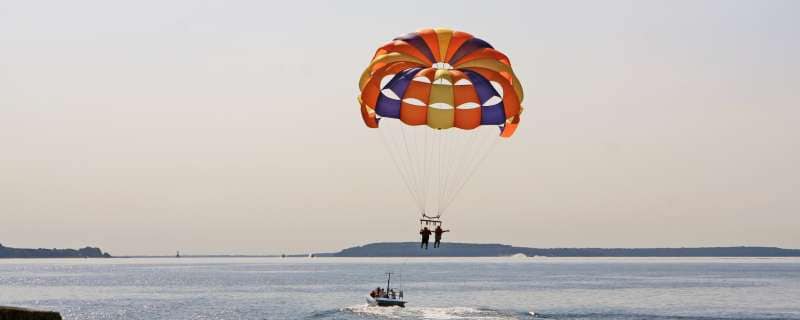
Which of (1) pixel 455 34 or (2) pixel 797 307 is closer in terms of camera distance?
(1) pixel 455 34

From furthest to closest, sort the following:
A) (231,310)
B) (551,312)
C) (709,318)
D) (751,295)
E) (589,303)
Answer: (751,295)
(589,303)
(231,310)
(551,312)
(709,318)

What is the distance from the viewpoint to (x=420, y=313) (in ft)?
229

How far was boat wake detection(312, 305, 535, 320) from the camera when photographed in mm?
66562

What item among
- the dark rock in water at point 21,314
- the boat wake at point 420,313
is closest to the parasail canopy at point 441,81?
the dark rock in water at point 21,314

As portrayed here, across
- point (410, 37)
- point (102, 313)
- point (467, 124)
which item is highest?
point (410, 37)

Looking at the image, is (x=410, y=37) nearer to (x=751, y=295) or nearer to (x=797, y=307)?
(x=797, y=307)

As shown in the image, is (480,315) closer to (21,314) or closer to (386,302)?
(386,302)

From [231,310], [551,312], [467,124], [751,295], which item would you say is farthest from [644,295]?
[467,124]

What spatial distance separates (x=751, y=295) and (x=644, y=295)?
1100 cm

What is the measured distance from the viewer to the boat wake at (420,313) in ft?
218

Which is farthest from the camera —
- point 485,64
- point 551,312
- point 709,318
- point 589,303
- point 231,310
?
point 589,303

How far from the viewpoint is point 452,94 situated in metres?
39.2

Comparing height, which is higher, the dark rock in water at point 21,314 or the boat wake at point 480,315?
the dark rock in water at point 21,314

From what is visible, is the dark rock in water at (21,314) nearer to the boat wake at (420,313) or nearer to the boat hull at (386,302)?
the boat wake at (420,313)
